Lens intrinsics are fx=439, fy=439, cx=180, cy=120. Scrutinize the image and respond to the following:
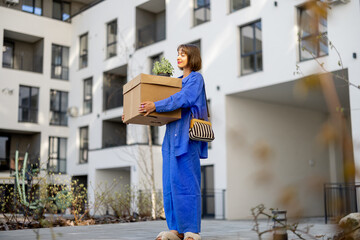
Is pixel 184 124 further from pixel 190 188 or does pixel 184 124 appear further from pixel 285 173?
pixel 285 173

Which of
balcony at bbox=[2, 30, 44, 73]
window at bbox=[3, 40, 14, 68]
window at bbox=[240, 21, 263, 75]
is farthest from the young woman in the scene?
window at bbox=[3, 40, 14, 68]

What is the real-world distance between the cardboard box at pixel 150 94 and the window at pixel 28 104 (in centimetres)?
1866

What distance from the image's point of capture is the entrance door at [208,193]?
14891mm

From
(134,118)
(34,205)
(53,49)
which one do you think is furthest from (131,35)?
(134,118)

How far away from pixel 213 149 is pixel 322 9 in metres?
13.4

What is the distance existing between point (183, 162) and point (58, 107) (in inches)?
777

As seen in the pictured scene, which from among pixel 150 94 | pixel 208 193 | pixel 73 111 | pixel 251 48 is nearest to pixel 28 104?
pixel 73 111

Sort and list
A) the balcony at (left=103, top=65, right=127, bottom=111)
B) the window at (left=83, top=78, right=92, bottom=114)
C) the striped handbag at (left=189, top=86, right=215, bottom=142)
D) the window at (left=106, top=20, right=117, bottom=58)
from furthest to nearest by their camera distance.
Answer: the window at (left=83, top=78, right=92, bottom=114), the window at (left=106, top=20, right=117, bottom=58), the balcony at (left=103, top=65, right=127, bottom=111), the striped handbag at (left=189, top=86, right=215, bottom=142)

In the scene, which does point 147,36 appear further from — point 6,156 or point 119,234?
point 119,234

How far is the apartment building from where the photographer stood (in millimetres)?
12727

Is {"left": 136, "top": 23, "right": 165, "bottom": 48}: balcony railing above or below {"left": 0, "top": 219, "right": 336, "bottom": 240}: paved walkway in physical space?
above

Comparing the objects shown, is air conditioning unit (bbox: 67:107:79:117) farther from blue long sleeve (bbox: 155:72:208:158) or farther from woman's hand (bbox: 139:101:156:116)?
woman's hand (bbox: 139:101:156:116)

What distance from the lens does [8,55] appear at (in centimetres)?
2216

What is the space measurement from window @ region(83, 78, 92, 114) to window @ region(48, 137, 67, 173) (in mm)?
2162
